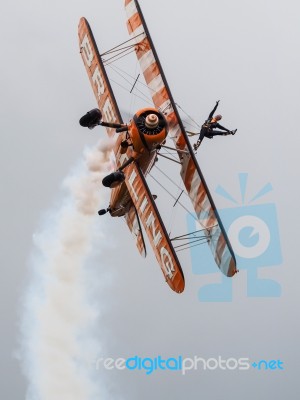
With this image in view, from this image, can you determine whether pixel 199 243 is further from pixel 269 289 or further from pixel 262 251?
pixel 269 289

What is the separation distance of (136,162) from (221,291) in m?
6.77

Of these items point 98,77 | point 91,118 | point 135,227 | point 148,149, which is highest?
point 98,77

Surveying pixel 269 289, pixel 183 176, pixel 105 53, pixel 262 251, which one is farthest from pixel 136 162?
pixel 269 289

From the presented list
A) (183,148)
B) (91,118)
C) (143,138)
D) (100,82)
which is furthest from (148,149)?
(100,82)

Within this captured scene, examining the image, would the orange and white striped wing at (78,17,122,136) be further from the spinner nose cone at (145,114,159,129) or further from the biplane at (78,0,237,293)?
the spinner nose cone at (145,114,159,129)

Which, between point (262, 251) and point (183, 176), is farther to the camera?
point (262, 251)

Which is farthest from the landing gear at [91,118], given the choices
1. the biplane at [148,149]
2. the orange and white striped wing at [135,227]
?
the orange and white striped wing at [135,227]

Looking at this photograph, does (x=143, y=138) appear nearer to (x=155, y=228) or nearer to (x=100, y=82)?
(x=155, y=228)

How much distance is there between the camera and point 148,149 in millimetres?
22047

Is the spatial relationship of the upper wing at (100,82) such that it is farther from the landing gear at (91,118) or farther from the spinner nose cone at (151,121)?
the landing gear at (91,118)

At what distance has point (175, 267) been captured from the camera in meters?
21.4

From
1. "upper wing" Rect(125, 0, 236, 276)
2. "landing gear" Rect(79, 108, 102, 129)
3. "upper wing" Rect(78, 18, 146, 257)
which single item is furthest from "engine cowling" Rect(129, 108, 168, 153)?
"landing gear" Rect(79, 108, 102, 129)

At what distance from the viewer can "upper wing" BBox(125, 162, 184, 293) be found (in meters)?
21.5

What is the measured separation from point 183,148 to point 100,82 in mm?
3313
